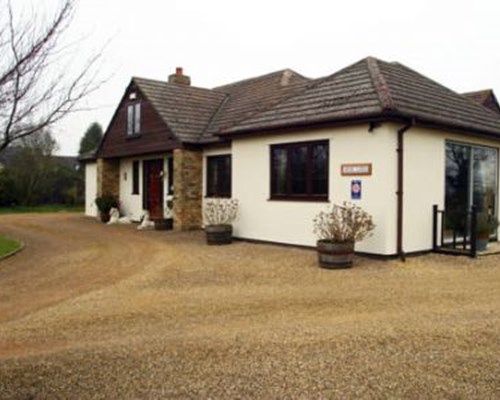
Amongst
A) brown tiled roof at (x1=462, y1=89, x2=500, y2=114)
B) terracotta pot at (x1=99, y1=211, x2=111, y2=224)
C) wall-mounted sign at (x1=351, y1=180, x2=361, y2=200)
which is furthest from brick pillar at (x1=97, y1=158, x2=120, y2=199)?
brown tiled roof at (x1=462, y1=89, x2=500, y2=114)

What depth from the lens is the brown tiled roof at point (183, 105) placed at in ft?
61.3

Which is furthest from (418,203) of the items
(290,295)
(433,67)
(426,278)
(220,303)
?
(433,67)

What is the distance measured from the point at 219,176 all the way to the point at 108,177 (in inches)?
333

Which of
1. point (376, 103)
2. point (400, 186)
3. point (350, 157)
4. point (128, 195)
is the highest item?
point (376, 103)

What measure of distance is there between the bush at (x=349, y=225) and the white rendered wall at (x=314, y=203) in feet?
1.23

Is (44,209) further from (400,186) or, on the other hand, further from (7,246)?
A: (400,186)

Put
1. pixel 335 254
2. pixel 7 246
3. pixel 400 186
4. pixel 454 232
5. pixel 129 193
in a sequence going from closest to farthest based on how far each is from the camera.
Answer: pixel 335 254 < pixel 400 186 < pixel 454 232 < pixel 7 246 < pixel 129 193

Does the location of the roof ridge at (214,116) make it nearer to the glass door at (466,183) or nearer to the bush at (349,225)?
the bush at (349,225)

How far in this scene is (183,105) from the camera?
2017 cm

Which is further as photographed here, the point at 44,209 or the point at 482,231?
the point at 44,209

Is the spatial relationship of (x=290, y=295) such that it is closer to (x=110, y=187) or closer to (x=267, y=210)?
(x=267, y=210)

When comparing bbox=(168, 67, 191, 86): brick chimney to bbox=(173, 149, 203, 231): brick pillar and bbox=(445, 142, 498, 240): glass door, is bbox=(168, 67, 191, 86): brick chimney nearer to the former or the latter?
bbox=(173, 149, 203, 231): brick pillar

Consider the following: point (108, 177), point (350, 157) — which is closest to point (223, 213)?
point (350, 157)

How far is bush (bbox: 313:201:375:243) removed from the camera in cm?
1086
